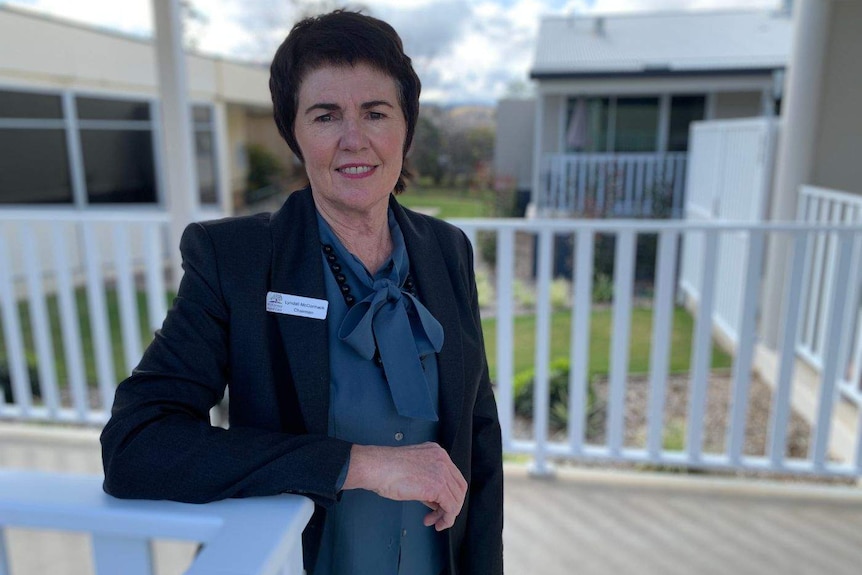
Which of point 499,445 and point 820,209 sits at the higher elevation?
point 820,209

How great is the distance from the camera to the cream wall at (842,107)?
396cm

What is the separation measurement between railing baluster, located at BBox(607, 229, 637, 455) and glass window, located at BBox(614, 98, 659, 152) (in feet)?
10.6

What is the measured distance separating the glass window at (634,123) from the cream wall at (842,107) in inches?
66.1

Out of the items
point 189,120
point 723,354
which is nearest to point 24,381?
point 189,120

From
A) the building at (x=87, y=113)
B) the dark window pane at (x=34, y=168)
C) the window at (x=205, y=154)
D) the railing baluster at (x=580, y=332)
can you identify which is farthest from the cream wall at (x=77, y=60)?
the railing baluster at (x=580, y=332)

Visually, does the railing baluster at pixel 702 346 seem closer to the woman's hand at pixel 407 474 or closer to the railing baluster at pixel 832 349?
the railing baluster at pixel 832 349

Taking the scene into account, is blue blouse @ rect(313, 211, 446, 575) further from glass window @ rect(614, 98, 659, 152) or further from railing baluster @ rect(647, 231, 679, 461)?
glass window @ rect(614, 98, 659, 152)

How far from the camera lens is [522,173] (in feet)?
12.2

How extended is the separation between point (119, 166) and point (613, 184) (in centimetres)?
810

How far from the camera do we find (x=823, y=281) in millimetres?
4066

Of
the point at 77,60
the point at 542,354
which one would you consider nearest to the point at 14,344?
the point at 542,354

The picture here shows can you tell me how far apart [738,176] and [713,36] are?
201cm

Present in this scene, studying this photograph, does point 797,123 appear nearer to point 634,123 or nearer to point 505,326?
point 634,123

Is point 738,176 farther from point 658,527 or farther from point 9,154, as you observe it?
point 9,154
